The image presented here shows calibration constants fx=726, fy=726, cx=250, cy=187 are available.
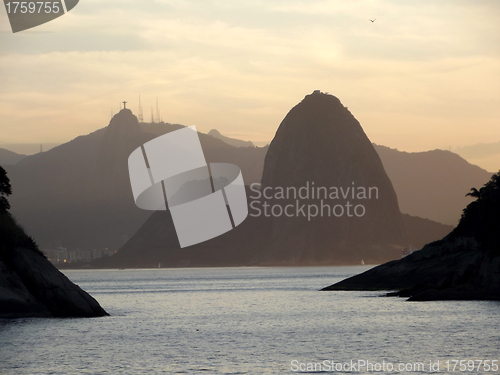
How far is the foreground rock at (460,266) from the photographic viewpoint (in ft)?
266

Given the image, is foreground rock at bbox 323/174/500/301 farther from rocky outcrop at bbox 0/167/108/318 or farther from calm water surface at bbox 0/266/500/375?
rocky outcrop at bbox 0/167/108/318

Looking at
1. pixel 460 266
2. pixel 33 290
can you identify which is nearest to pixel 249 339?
pixel 33 290

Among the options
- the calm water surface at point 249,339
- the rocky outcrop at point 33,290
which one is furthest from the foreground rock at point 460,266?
the rocky outcrop at point 33,290

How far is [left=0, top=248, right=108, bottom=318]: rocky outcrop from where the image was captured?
195ft

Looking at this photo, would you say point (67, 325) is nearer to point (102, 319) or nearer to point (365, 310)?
point (102, 319)

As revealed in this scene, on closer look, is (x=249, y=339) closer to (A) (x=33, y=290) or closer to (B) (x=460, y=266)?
(A) (x=33, y=290)

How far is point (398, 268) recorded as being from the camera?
371 feet

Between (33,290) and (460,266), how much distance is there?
1958 inches

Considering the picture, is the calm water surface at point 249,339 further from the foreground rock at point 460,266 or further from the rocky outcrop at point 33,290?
the foreground rock at point 460,266

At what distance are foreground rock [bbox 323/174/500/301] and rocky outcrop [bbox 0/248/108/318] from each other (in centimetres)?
4209

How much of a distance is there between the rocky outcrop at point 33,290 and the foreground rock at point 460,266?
4209 centimetres

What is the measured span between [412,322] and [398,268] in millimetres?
52259

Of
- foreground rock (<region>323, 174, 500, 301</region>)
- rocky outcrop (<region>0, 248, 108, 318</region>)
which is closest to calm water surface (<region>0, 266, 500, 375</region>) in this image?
rocky outcrop (<region>0, 248, 108, 318</region>)

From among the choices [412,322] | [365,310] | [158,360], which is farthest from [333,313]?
[158,360]
